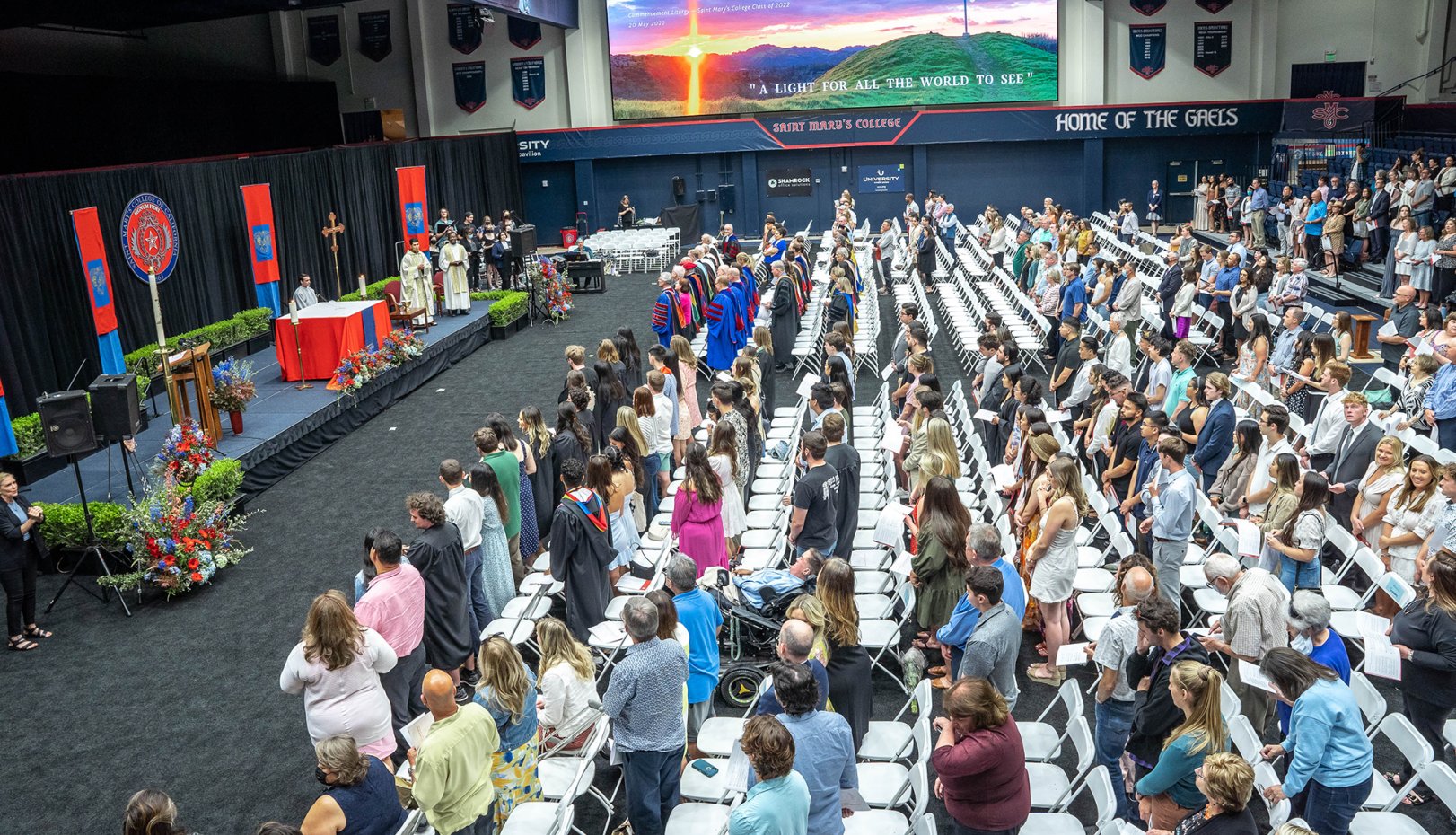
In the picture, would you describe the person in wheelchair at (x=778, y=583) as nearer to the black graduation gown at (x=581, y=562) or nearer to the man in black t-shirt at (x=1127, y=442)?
the black graduation gown at (x=581, y=562)

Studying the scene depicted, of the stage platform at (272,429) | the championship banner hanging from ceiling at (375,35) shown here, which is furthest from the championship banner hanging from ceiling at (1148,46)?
the stage platform at (272,429)

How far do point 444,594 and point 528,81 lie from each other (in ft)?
80.1

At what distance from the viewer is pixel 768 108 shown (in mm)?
28219

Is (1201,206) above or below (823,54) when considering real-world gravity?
below

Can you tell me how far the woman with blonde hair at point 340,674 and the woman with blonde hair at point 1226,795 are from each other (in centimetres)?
350

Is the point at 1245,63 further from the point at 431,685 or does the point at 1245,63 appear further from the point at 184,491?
the point at 431,685

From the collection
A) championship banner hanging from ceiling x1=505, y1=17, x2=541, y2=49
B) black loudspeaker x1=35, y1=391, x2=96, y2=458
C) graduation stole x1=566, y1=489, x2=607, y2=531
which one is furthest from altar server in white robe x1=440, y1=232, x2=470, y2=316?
graduation stole x1=566, y1=489, x2=607, y2=531

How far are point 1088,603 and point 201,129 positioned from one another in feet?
65.5

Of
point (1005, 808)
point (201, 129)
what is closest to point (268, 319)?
point (201, 129)

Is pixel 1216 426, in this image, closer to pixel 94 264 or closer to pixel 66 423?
pixel 66 423

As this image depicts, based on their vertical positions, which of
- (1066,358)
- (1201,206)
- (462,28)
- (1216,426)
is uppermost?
(462,28)

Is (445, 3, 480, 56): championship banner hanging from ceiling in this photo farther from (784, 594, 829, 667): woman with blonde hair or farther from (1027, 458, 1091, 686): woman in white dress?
(784, 594, 829, 667): woman with blonde hair

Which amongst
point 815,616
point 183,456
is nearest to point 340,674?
point 815,616

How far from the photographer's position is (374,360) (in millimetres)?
13461
